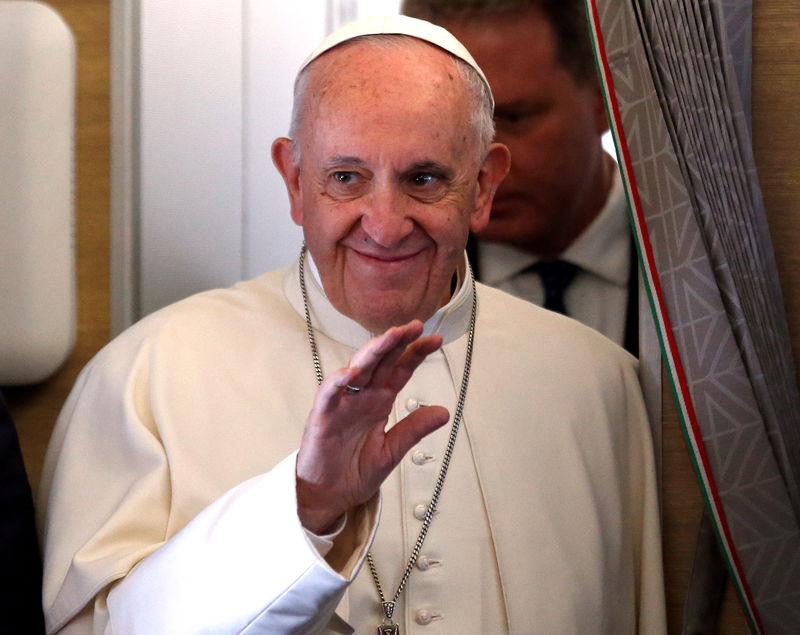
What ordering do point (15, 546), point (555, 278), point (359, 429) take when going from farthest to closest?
point (555, 278)
point (15, 546)
point (359, 429)

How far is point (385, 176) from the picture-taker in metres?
2.11

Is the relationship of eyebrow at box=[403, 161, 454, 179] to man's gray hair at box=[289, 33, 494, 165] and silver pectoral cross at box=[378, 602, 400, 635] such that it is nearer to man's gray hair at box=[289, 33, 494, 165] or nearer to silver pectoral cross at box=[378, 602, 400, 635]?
man's gray hair at box=[289, 33, 494, 165]

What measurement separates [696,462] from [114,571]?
118 cm

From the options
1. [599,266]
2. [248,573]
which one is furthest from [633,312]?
[248,573]

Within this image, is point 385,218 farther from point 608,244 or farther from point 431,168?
point 608,244

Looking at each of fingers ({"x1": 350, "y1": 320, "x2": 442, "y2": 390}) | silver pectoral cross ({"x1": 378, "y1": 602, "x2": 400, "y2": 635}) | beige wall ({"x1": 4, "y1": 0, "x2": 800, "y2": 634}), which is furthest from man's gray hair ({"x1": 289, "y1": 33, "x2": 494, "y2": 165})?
silver pectoral cross ({"x1": 378, "y1": 602, "x2": 400, "y2": 635})

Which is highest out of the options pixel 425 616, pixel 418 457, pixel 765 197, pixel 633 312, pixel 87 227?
pixel 765 197

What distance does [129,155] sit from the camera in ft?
8.23

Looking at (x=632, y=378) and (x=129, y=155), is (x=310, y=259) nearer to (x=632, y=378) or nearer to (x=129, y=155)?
(x=129, y=155)

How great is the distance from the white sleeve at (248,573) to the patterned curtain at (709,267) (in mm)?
881

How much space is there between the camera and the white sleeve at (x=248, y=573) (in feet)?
5.71

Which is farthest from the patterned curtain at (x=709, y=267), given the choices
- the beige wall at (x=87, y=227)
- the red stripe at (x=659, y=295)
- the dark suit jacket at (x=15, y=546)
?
the dark suit jacket at (x=15, y=546)

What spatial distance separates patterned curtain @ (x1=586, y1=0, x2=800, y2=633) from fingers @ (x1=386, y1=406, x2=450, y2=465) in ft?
2.52

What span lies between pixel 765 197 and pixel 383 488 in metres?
1.06
